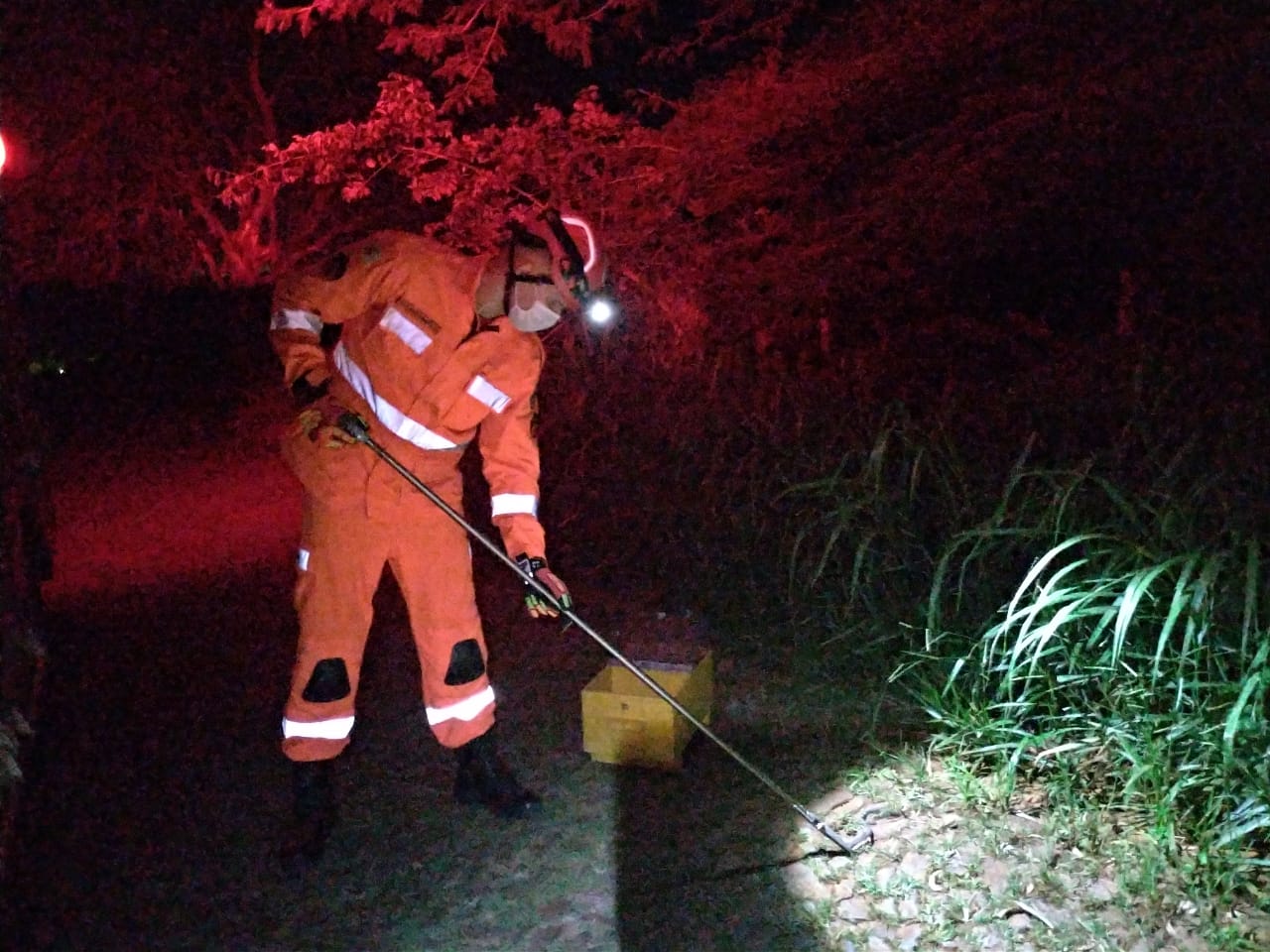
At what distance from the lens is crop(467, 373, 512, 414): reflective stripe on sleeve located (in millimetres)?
3836

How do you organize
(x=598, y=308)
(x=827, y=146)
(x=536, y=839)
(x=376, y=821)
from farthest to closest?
(x=827, y=146) < (x=376, y=821) < (x=536, y=839) < (x=598, y=308)

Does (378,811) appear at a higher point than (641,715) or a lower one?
lower

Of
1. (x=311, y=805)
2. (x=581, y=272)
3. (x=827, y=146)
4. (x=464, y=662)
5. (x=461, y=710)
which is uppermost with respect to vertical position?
(x=581, y=272)

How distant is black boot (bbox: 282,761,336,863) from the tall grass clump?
6.84 feet

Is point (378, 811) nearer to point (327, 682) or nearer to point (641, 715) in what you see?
point (327, 682)

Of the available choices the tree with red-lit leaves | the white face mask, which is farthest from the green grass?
the tree with red-lit leaves

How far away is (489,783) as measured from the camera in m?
4.26

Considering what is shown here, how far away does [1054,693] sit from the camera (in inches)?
154

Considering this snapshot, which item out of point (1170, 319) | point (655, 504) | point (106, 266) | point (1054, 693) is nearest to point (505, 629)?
point (655, 504)

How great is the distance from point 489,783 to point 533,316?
167cm

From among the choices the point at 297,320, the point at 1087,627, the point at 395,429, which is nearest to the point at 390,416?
the point at 395,429

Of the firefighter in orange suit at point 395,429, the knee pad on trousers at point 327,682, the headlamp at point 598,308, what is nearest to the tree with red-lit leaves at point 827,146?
the firefighter in orange suit at point 395,429

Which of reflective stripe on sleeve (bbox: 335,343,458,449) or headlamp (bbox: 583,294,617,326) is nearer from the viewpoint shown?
headlamp (bbox: 583,294,617,326)

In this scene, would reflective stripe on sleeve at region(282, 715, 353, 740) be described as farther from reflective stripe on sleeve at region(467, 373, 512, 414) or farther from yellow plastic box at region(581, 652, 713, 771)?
reflective stripe on sleeve at region(467, 373, 512, 414)
